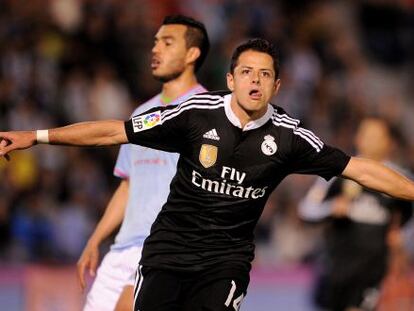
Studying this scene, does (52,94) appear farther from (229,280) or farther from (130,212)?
(229,280)

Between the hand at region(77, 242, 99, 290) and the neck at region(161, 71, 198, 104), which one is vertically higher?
the neck at region(161, 71, 198, 104)

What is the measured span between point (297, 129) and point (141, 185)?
51.9 inches

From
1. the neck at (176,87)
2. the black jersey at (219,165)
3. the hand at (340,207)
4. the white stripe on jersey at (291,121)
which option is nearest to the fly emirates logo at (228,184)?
the black jersey at (219,165)

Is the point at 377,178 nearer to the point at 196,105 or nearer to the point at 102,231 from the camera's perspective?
the point at 196,105

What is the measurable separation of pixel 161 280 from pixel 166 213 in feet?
1.29

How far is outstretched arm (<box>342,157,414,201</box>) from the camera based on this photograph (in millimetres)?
6148

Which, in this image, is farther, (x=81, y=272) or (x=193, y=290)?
(x=81, y=272)

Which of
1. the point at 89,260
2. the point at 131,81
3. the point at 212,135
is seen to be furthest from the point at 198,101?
the point at 131,81

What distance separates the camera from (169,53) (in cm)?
729

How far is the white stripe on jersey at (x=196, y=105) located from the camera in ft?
19.9

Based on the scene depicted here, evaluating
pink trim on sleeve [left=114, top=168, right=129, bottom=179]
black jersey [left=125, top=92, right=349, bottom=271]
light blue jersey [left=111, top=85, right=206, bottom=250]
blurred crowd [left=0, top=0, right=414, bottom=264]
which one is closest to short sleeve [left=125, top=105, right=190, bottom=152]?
black jersey [left=125, top=92, right=349, bottom=271]

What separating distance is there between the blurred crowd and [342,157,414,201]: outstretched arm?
4122 mm

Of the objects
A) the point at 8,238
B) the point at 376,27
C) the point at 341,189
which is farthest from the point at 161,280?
the point at 376,27

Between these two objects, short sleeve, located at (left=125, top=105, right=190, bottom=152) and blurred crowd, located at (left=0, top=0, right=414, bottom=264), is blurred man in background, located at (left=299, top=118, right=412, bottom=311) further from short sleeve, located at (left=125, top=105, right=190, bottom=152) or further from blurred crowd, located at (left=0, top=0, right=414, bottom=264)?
short sleeve, located at (left=125, top=105, right=190, bottom=152)
